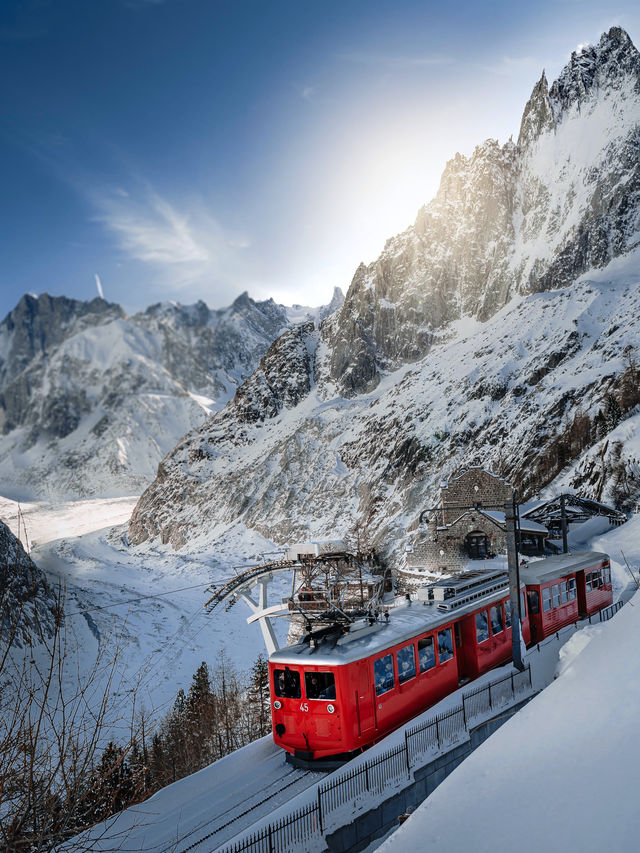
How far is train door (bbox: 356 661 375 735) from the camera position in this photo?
503 inches

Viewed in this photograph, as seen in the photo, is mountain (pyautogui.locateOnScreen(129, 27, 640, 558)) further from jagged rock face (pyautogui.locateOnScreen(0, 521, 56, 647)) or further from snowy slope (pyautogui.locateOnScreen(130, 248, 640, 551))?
jagged rock face (pyautogui.locateOnScreen(0, 521, 56, 647))

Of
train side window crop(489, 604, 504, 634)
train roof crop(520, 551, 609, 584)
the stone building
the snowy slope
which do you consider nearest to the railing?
train side window crop(489, 604, 504, 634)

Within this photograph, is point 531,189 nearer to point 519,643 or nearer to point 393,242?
point 393,242

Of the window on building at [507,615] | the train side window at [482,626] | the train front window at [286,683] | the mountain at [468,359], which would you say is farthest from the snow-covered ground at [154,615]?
the mountain at [468,359]

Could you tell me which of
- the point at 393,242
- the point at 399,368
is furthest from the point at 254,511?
the point at 393,242

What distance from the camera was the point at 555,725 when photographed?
1062 cm

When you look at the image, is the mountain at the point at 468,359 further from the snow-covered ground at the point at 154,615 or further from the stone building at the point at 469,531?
the snow-covered ground at the point at 154,615

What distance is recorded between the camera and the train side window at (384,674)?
13.3 metres

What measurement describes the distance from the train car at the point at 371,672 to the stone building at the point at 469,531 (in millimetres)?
21544

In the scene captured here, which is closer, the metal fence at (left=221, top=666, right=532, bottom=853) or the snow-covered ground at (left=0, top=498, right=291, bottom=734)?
the metal fence at (left=221, top=666, right=532, bottom=853)

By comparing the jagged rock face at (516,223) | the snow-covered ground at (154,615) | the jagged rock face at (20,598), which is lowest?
the snow-covered ground at (154,615)

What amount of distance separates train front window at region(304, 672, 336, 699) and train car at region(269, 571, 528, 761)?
0.9 inches

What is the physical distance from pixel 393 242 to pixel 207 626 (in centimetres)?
10204

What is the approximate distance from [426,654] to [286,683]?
398 centimetres
